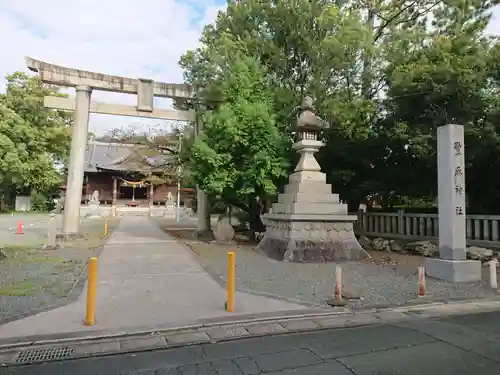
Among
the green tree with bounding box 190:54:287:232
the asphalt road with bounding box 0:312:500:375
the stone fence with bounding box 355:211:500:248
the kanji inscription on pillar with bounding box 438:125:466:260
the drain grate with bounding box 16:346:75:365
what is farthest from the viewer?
the green tree with bounding box 190:54:287:232

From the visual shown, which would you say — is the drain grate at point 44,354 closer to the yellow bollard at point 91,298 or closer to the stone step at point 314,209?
the yellow bollard at point 91,298

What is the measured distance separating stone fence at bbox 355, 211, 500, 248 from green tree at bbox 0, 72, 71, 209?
3251 cm

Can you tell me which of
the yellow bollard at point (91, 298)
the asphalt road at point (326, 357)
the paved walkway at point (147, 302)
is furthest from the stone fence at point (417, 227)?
the yellow bollard at point (91, 298)

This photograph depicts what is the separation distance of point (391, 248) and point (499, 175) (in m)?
3.85

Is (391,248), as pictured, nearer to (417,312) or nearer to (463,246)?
(463,246)

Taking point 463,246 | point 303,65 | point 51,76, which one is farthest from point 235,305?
point 51,76

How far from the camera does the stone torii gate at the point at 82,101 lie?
49.1 ft

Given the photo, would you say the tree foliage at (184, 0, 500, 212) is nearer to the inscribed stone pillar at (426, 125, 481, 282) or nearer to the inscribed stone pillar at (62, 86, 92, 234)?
the inscribed stone pillar at (426, 125, 481, 282)

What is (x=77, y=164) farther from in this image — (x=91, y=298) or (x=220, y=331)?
(x=220, y=331)

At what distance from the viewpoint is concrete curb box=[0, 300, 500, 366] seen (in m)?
4.32

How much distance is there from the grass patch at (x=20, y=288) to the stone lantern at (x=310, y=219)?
6.05 meters

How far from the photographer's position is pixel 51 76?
48.3 feet

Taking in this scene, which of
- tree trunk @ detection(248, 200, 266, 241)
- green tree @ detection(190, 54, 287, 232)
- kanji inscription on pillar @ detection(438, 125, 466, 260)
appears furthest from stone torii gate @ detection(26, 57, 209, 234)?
kanji inscription on pillar @ detection(438, 125, 466, 260)

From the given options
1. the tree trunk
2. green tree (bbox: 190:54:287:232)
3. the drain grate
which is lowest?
the drain grate
